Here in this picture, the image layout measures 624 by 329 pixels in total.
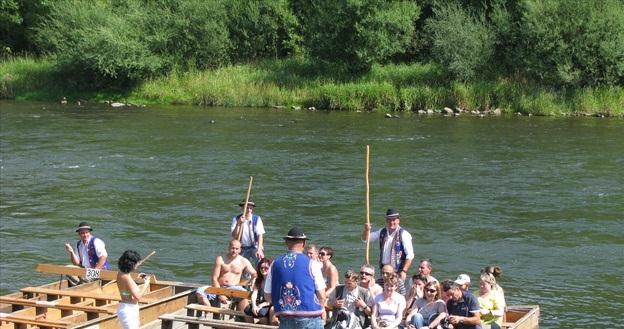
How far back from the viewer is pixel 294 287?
376 inches

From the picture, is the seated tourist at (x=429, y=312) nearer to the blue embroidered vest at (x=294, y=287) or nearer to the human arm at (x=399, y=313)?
the human arm at (x=399, y=313)

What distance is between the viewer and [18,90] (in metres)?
54.9

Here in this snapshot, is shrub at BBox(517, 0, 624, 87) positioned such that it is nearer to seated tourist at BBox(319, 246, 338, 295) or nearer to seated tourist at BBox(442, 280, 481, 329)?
seated tourist at BBox(319, 246, 338, 295)

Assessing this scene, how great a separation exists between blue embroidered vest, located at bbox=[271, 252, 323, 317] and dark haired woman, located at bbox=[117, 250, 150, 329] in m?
1.77

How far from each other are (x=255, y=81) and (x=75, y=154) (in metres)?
21.3

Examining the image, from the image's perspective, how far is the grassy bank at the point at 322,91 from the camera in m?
46.6

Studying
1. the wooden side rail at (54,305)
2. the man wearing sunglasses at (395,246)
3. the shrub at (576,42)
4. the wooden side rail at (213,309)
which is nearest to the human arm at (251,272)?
the wooden side rail at (213,309)

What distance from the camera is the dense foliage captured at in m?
47.7

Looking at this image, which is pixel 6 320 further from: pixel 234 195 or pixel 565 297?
pixel 234 195

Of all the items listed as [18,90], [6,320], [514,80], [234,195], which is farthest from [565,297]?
[18,90]

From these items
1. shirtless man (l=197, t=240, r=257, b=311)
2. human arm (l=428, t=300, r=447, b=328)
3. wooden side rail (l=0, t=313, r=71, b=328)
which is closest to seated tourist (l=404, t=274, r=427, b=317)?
human arm (l=428, t=300, r=447, b=328)

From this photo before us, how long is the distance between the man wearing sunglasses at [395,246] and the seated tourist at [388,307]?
1658mm

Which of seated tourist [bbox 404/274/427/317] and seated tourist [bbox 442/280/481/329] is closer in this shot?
seated tourist [bbox 442/280/481/329]

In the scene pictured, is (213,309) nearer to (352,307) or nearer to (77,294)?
(352,307)
